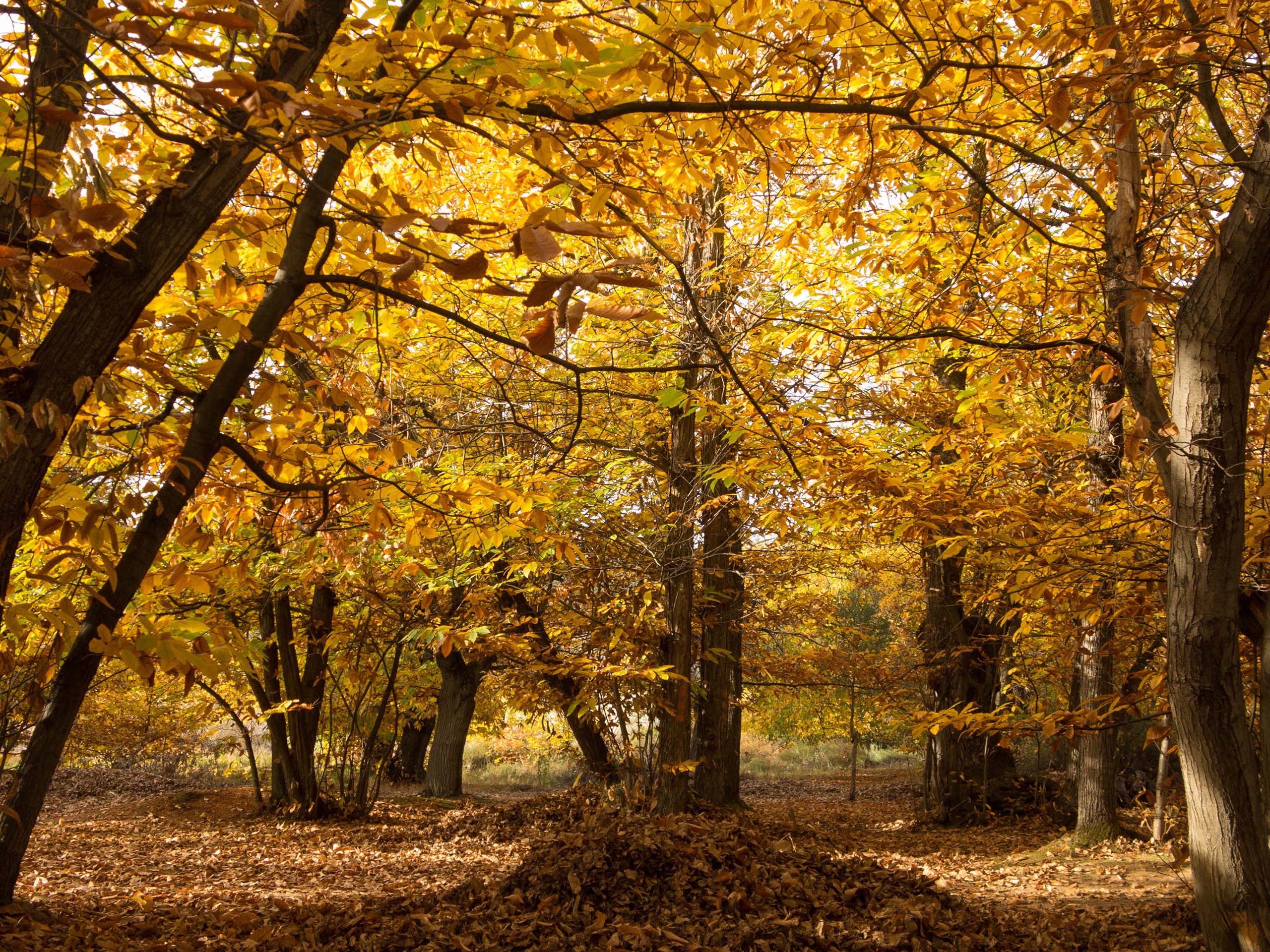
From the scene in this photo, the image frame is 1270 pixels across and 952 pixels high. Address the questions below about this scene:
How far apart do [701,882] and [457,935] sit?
139 cm

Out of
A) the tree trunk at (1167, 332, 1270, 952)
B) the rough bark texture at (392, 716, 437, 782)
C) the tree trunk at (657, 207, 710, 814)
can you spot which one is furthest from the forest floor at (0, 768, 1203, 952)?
the rough bark texture at (392, 716, 437, 782)

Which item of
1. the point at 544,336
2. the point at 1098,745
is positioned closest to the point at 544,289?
the point at 544,336

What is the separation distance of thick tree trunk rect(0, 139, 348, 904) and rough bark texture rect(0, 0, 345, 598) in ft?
1.05

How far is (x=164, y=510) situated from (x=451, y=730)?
11.8 meters

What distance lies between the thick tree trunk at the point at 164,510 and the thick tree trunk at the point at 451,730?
1076cm

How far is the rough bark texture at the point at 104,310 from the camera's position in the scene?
7.09 feet

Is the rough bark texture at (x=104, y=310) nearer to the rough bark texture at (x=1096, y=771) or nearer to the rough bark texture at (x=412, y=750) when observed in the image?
the rough bark texture at (x=1096, y=771)

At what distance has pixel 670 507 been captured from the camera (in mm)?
7383

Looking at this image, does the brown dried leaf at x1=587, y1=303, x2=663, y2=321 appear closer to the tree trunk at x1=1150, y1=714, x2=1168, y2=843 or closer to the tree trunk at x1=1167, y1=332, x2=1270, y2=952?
the tree trunk at x1=1167, y1=332, x2=1270, y2=952

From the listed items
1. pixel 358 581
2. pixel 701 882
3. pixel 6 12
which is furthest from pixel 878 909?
pixel 6 12

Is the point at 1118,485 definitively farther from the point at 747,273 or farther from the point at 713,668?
the point at 713,668

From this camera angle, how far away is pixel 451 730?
13758 mm

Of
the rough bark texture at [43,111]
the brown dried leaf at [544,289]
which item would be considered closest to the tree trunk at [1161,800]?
the brown dried leaf at [544,289]

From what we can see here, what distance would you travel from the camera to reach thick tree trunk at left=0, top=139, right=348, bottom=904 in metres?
2.64
